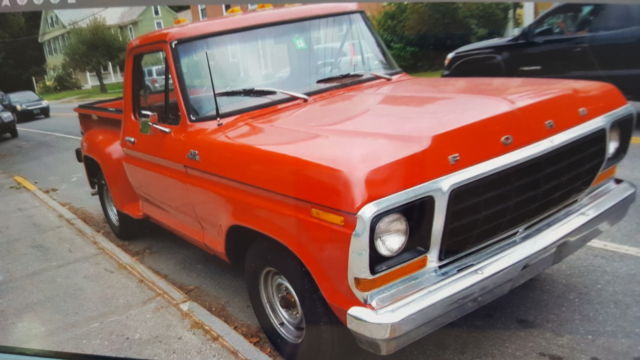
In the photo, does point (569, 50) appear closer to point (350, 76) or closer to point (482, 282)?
point (350, 76)

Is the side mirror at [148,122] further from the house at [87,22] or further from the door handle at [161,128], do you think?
the house at [87,22]

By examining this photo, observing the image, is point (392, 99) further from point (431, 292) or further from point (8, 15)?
point (8, 15)

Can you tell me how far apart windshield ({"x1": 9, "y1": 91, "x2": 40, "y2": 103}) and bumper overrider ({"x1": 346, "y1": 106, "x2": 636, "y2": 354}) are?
1.51m

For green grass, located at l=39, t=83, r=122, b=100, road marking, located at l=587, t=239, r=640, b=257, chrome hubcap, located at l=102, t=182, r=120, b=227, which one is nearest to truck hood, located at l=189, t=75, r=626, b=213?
green grass, located at l=39, t=83, r=122, b=100

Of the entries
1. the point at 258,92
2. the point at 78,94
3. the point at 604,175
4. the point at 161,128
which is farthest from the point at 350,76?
the point at 78,94

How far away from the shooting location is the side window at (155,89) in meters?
3.32

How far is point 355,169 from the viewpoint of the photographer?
6.64 feet

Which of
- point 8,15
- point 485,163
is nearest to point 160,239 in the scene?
point 8,15

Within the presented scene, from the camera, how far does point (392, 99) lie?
9.72 feet

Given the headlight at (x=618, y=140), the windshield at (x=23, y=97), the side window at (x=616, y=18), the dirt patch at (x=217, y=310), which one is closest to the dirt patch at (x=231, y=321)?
the dirt patch at (x=217, y=310)

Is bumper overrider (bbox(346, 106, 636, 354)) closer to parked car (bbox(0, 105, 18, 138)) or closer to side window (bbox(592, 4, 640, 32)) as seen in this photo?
side window (bbox(592, 4, 640, 32))

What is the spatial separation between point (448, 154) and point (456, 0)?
63 cm

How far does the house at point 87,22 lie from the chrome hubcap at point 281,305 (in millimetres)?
1220

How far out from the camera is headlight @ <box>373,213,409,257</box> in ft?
6.74
